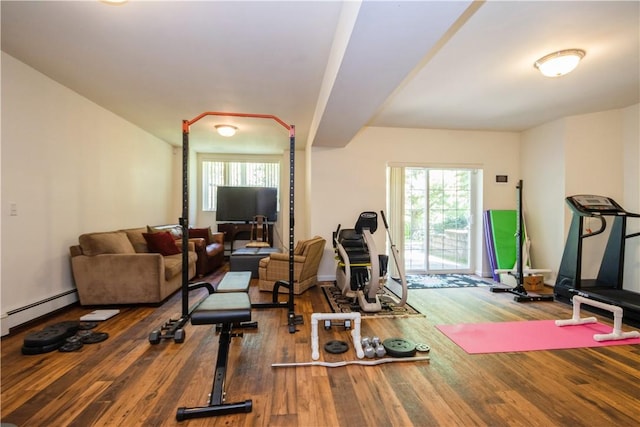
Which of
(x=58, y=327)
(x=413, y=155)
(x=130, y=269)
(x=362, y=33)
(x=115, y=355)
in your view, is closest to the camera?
(x=362, y=33)

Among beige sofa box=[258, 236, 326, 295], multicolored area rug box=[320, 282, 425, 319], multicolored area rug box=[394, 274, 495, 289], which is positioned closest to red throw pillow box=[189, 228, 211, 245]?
beige sofa box=[258, 236, 326, 295]

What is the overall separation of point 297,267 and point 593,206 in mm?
3804

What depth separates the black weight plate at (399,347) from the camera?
8.00ft

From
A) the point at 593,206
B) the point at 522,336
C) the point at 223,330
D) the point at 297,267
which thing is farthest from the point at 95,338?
the point at 593,206

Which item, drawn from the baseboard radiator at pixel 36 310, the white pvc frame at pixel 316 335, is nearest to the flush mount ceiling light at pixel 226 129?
the baseboard radiator at pixel 36 310

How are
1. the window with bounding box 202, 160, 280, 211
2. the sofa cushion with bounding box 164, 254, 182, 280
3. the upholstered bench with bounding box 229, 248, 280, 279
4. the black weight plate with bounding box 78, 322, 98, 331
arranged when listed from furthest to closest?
the window with bounding box 202, 160, 280, 211 → the upholstered bench with bounding box 229, 248, 280, 279 → the sofa cushion with bounding box 164, 254, 182, 280 → the black weight plate with bounding box 78, 322, 98, 331

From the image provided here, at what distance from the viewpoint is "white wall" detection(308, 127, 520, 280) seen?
495 centimetres

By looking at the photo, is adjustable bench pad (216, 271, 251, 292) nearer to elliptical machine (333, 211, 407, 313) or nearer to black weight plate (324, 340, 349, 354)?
black weight plate (324, 340, 349, 354)

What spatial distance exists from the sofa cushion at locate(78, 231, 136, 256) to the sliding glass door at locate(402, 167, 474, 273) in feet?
14.6

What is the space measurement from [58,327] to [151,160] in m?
3.63

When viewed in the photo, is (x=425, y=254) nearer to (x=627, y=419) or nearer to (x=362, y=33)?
(x=627, y=419)

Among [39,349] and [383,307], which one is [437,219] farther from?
[39,349]

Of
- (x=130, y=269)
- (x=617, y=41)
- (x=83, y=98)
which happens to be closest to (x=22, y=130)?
(x=83, y=98)

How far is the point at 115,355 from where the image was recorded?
8.02 ft
